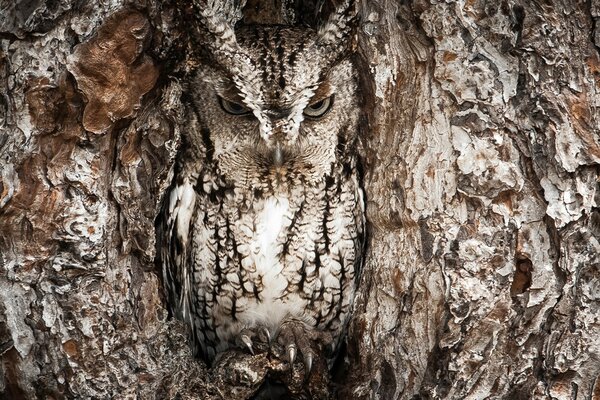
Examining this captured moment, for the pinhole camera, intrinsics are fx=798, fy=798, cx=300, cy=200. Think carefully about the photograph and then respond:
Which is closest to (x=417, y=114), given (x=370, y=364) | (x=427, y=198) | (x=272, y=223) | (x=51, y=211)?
(x=427, y=198)

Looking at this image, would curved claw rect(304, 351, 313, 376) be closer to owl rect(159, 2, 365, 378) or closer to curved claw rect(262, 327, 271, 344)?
owl rect(159, 2, 365, 378)

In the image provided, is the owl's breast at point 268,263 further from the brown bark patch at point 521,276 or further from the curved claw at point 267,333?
the brown bark patch at point 521,276

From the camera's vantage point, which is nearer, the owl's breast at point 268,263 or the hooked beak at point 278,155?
the hooked beak at point 278,155

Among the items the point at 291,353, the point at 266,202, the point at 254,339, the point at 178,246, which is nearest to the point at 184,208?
the point at 178,246

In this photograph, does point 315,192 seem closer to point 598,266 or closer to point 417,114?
point 417,114

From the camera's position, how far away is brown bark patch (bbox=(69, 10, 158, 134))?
225cm

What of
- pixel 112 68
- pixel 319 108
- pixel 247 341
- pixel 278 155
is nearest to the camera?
pixel 112 68

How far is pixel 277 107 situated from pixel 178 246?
2.30ft

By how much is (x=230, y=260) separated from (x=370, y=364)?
2.02 ft

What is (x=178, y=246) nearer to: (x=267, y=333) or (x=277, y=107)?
(x=267, y=333)

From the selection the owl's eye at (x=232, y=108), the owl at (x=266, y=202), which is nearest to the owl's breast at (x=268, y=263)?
the owl at (x=266, y=202)

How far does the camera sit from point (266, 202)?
2.79 metres

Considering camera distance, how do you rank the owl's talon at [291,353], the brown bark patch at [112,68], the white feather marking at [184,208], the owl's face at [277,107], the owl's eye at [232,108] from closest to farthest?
the brown bark patch at [112,68]
the owl's face at [277,107]
the owl's eye at [232,108]
the owl's talon at [291,353]
the white feather marking at [184,208]

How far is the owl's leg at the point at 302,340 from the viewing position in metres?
2.72
